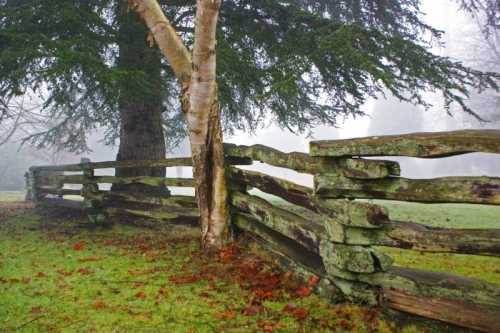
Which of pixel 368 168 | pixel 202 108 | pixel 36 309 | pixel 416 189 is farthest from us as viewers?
pixel 202 108

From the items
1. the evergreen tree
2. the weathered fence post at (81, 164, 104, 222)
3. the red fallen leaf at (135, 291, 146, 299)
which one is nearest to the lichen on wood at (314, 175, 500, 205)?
the red fallen leaf at (135, 291, 146, 299)

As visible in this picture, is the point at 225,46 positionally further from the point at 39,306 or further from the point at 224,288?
the point at 39,306

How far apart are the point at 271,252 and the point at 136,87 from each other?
4519mm

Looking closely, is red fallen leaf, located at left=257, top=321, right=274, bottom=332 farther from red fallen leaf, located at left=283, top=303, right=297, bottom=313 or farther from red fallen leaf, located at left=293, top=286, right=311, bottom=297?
red fallen leaf, located at left=293, top=286, right=311, bottom=297

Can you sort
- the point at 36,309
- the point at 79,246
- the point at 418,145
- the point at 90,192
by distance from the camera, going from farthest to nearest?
the point at 90,192, the point at 79,246, the point at 36,309, the point at 418,145

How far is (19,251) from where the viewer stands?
612cm

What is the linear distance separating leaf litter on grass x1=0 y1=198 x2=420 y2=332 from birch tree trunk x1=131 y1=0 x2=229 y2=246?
1.69 feet

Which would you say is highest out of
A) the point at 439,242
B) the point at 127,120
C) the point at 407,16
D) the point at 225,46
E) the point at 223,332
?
the point at 407,16

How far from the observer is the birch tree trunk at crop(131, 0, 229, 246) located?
525cm

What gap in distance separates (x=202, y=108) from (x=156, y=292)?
2.68 m

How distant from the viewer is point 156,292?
13.4 ft

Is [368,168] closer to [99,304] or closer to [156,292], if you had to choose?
[156,292]

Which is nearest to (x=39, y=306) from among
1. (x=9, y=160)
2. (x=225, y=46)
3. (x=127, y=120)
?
(x=225, y=46)

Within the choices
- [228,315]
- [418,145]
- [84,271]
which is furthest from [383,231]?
[84,271]
